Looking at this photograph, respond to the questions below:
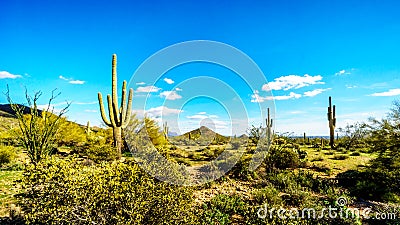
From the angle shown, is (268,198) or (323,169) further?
(323,169)

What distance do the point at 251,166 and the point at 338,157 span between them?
6659 mm

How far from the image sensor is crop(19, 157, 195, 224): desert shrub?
415 centimetres

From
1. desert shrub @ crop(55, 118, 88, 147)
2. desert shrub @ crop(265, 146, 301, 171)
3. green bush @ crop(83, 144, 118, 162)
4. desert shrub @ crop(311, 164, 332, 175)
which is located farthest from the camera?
desert shrub @ crop(55, 118, 88, 147)

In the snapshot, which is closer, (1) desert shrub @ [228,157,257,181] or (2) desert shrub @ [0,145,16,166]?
(1) desert shrub @ [228,157,257,181]

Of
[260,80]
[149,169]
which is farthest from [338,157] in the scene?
[149,169]

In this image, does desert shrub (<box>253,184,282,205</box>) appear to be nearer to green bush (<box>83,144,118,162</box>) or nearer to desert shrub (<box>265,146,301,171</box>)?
desert shrub (<box>265,146,301,171</box>)

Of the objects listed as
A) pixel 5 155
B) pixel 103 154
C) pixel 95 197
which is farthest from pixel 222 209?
pixel 5 155

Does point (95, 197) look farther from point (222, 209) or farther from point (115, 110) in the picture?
point (115, 110)

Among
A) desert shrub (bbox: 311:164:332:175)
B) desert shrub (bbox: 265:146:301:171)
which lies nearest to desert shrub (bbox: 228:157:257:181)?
desert shrub (bbox: 265:146:301:171)

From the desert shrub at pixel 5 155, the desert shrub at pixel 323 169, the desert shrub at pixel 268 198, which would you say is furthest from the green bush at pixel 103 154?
the desert shrub at pixel 323 169

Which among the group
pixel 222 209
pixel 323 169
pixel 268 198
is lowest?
pixel 222 209

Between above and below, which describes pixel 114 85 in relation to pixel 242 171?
above

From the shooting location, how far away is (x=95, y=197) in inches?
165

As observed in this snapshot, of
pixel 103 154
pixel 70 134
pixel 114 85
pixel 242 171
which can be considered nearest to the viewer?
pixel 242 171
